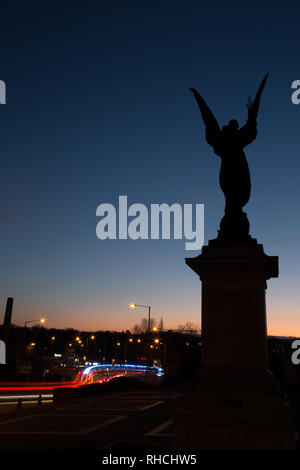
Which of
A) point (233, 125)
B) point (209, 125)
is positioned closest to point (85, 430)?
point (209, 125)

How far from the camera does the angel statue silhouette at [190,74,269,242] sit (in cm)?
943

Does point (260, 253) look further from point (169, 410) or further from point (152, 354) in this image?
point (152, 354)

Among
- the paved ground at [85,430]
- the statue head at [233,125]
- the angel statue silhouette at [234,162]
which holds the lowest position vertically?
the paved ground at [85,430]

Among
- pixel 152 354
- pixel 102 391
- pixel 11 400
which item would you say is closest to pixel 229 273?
pixel 102 391

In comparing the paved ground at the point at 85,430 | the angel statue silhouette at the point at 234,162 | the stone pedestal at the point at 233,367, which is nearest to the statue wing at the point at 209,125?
the angel statue silhouette at the point at 234,162

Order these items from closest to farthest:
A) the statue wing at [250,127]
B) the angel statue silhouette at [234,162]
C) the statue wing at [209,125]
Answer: the angel statue silhouette at [234,162] → the statue wing at [250,127] → the statue wing at [209,125]

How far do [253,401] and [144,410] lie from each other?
34.9ft

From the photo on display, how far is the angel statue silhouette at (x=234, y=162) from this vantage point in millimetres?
9430

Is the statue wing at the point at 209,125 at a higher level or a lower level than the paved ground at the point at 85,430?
higher

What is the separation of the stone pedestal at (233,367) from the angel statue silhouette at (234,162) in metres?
0.71

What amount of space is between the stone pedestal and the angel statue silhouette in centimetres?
71

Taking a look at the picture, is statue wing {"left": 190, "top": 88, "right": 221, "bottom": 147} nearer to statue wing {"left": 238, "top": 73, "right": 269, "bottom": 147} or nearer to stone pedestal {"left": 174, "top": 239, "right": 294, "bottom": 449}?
statue wing {"left": 238, "top": 73, "right": 269, "bottom": 147}

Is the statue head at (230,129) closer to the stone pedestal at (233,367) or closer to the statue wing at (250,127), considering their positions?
the statue wing at (250,127)
